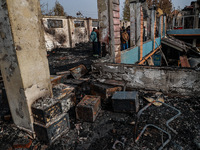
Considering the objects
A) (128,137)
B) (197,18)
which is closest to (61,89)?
(128,137)

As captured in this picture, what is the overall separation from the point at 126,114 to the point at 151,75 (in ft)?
4.37

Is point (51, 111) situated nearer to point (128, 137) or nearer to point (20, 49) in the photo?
point (20, 49)

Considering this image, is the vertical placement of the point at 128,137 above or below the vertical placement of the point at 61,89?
below

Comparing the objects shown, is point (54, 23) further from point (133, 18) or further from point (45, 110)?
point (45, 110)

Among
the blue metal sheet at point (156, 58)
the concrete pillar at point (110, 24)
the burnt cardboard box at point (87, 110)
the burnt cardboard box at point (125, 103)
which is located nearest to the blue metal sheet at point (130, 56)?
the concrete pillar at point (110, 24)

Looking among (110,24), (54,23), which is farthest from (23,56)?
(54,23)

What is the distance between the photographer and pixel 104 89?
11.8 ft

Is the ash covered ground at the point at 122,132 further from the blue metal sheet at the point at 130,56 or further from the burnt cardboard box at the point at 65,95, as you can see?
the blue metal sheet at the point at 130,56

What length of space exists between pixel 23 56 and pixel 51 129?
1.26m

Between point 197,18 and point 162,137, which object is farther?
point 197,18

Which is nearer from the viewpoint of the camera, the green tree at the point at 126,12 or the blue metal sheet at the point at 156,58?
the blue metal sheet at the point at 156,58

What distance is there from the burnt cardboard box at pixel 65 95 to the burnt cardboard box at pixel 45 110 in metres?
0.51

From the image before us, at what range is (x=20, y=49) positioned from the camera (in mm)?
2172

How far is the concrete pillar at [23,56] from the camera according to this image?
207cm
